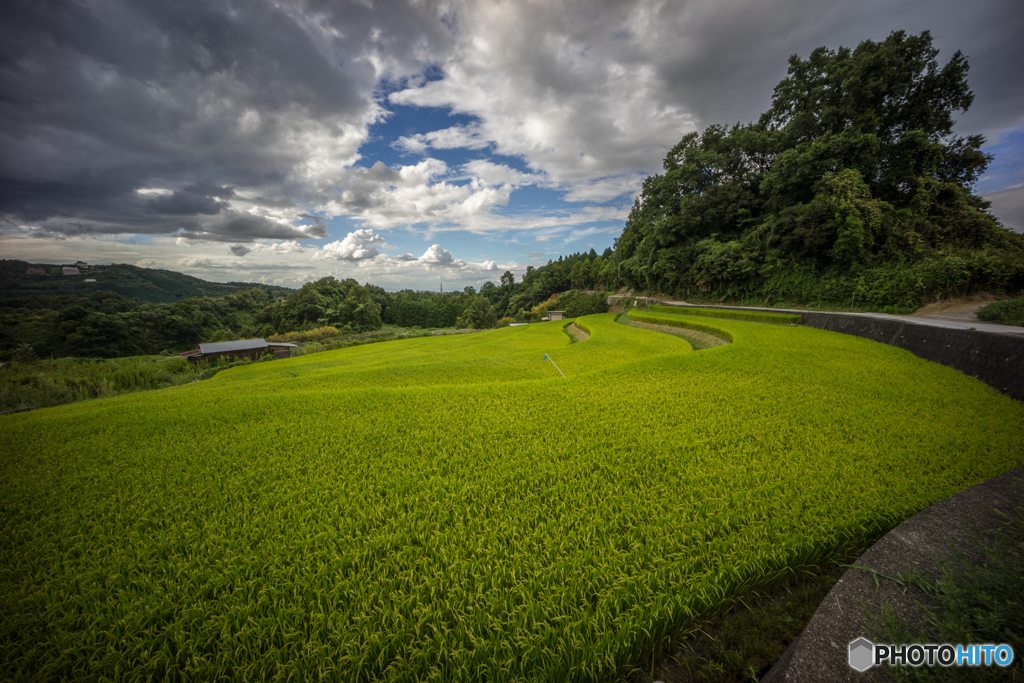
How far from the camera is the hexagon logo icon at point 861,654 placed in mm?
1424

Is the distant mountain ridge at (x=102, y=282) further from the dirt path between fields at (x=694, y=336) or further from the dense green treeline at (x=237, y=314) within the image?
the dirt path between fields at (x=694, y=336)

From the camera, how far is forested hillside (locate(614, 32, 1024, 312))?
14312 mm

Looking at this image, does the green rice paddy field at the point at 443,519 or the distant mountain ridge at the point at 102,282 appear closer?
the green rice paddy field at the point at 443,519

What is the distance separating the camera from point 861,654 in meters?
1.46

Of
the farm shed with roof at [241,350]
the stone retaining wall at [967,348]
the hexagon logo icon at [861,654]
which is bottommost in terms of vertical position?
the farm shed with roof at [241,350]

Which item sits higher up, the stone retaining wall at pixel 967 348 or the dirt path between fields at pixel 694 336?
the stone retaining wall at pixel 967 348

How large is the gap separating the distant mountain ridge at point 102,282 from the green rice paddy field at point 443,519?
228 ft

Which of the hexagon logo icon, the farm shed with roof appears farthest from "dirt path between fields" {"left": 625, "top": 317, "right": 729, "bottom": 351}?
the farm shed with roof

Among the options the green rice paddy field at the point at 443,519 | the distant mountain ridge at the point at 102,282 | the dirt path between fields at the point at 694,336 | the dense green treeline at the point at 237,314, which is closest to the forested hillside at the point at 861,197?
the dirt path between fields at the point at 694,336

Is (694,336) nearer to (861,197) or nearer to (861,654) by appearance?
(861,197)

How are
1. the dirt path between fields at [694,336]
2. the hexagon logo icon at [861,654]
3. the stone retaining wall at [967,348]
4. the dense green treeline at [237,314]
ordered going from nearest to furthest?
the hexagon logo icon at [861,654], the stone retaining wall at [967,348], the dirt path between fields at [694,336], the dense green treeline at [237,314]

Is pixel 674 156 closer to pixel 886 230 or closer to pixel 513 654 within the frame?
pixel 886 230

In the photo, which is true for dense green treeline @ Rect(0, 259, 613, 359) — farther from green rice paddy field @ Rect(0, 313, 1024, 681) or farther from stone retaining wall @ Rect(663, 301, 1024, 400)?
stone retaining wall @ Rect(663, 301, 1024, 400)

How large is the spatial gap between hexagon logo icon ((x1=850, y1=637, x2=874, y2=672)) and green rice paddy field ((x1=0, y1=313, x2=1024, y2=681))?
53cm
